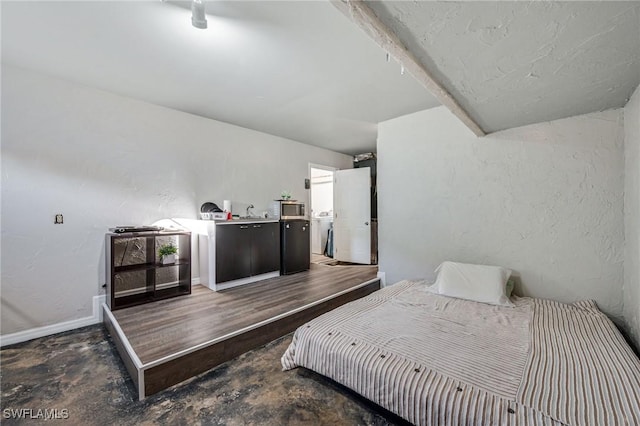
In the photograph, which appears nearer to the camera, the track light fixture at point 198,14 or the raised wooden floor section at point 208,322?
the track light fixture at point 198,14

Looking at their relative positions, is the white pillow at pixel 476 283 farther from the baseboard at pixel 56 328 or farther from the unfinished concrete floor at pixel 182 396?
the baseboard at pixel 56 328

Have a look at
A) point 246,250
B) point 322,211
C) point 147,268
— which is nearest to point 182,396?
point 147,268

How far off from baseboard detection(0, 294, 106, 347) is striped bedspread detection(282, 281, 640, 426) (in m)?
2.36

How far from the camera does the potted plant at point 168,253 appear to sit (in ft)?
10.2

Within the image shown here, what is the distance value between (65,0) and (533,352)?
142 inches

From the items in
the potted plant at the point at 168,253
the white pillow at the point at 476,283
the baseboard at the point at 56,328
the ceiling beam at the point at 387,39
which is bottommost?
the baseboard at the point at 56,328

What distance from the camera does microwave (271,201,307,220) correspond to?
13.7 ft

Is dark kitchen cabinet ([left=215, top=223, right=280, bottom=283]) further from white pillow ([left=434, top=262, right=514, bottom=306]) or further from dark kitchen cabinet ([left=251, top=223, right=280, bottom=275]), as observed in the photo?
white pillow ([left=434, top=262, right=514, bottom=306])

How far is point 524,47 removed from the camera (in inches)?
51.0

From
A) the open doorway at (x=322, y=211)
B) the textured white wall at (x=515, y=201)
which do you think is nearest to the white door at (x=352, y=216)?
the open doorway at (x=322, y=211)

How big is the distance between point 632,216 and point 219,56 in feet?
11.5

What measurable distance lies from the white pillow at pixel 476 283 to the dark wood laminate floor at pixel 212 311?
1253mm

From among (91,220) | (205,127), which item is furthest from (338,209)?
(91,220)

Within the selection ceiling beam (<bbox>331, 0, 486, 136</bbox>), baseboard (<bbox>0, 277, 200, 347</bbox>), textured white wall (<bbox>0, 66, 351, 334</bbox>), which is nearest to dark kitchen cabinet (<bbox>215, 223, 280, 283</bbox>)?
textured white wall (<bbox>0, 66, 351, 334</bbox>)
